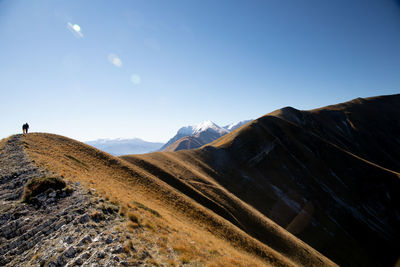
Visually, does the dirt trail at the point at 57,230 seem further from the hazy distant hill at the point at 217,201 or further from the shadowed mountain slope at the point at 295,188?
the shadowed mountain slope at the point at 295,188

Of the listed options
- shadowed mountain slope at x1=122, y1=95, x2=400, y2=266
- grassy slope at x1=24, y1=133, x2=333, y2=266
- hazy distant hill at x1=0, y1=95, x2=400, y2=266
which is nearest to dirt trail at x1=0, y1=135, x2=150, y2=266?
hazy distant hill at x1=0, y1=95, x2=400, y2=266

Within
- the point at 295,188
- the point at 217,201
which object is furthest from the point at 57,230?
the point at 295,188

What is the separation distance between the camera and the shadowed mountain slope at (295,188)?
136ft

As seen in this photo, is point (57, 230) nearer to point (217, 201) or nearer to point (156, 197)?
point (156, 197)

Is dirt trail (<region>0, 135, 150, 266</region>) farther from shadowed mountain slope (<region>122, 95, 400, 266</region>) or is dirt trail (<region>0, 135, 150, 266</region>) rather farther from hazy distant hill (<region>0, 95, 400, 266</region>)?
shadowed mountain slope (<region>122, 95, 400, 266</region>)

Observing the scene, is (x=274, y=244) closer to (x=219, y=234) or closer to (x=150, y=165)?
(x=219, y=234)

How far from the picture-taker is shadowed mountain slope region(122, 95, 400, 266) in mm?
41562

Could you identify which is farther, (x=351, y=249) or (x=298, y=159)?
(x=298, y=159)

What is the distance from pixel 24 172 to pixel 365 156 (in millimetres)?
144269

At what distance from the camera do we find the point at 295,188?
61438 mm

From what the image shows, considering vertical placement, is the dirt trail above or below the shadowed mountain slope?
above

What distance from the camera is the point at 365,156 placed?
98688 mm

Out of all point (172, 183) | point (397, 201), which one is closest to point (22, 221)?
point (172, 183)

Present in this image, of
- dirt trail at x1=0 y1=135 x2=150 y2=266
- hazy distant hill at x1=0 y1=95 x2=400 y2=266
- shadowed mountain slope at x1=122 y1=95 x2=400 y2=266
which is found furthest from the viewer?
shadowed mountain slope at x1=122 y1=95 x2=400 y2=266
